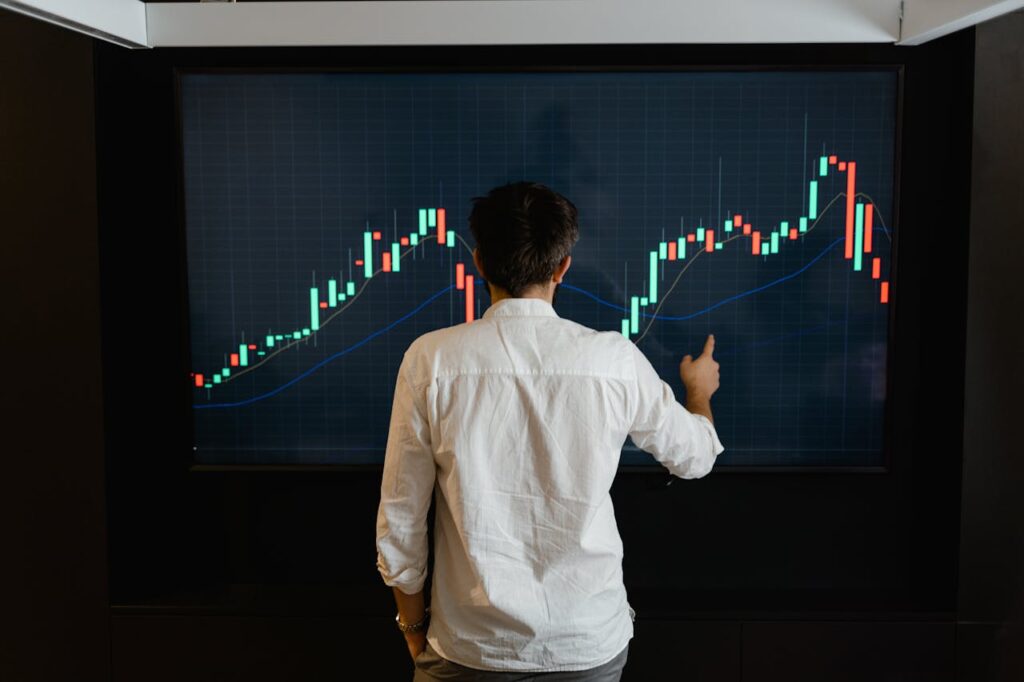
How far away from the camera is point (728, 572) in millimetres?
2305

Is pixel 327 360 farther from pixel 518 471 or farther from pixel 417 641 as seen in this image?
pixel 518 471

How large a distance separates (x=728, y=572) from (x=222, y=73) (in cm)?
193

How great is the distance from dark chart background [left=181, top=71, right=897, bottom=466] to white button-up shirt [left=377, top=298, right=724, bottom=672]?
2.97ft

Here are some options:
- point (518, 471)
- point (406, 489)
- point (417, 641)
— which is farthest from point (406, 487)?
point (417, 641)

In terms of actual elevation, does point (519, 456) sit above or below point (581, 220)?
below

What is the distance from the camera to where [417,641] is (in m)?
1.44

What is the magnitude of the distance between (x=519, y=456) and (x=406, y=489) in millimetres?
195

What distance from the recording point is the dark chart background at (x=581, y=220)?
214cm

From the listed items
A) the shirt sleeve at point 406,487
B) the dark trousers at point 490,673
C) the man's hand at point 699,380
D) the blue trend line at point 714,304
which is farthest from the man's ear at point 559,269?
the blue trend line at point 714,304

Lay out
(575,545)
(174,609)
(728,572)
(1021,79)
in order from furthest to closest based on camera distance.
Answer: (728,572)
(174,609)
(1021,79)
(575,545)

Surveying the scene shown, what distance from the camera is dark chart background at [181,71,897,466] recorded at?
2.14 meters

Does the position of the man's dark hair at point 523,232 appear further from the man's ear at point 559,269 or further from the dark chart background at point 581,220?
the dark chart background at point 581,220

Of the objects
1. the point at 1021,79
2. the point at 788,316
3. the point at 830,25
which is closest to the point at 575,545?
the point at 788,316

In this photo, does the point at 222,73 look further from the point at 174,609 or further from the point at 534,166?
the point at 174,609
